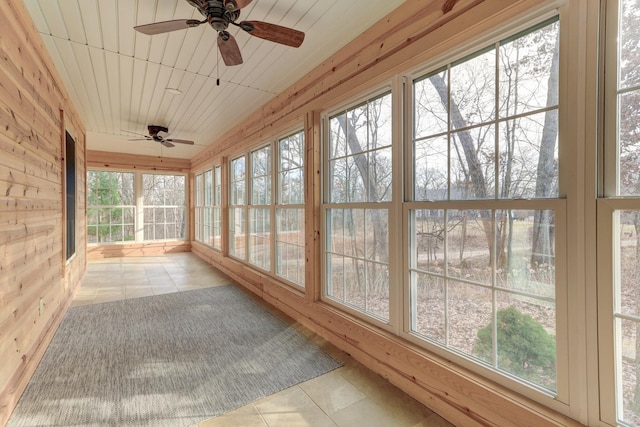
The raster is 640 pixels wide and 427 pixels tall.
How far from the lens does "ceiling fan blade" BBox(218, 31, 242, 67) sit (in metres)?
1.84

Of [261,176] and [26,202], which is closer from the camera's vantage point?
[26,202]

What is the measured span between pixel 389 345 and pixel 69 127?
14.7ft

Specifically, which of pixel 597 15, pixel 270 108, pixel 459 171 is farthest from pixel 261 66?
pixel 597 15

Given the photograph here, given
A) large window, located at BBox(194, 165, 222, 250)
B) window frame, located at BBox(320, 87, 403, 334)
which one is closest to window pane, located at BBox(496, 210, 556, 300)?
window frame, located at BBox(320, 87, 403, 334)

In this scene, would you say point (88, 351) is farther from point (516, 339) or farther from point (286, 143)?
point (516, 339)

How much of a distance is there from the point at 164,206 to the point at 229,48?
22.6 feet

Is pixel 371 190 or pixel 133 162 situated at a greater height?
pixel 133 162


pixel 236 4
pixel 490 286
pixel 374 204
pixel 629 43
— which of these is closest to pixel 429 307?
pixel 490 286

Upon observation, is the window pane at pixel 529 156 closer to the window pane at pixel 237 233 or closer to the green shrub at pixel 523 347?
the green shrub at pixel 523 347

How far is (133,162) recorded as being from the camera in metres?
7.26

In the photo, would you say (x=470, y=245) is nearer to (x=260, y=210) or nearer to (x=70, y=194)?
(x=260, y=210)

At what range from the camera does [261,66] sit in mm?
2797

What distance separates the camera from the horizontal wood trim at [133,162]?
22.7ft

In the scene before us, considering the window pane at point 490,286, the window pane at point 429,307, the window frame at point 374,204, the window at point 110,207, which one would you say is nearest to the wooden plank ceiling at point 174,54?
the window frame at point 374,204
